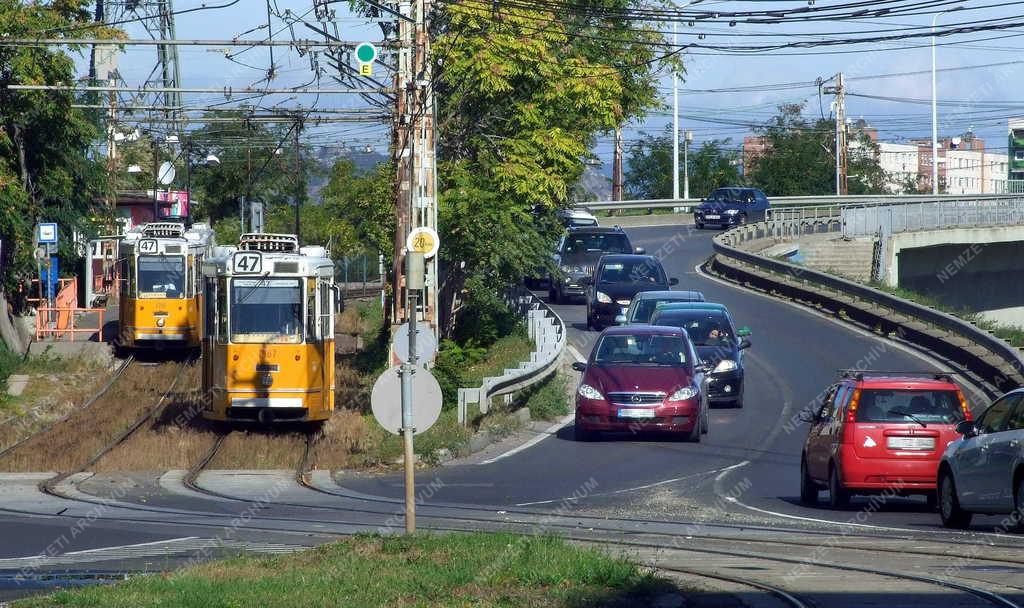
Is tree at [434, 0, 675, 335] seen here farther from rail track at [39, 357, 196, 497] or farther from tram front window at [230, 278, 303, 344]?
tram front window at [230, 278, 303, 344]

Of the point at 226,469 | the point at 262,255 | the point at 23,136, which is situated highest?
the point at 23,136

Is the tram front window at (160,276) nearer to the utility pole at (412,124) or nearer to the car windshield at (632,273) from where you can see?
the car windshield at (632,273)

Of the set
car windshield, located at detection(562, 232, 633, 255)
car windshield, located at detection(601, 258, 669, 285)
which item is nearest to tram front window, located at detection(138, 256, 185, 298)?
car windshield, located at detection(601, 258, 669, 285)

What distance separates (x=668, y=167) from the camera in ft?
347

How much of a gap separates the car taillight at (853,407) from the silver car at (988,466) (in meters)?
1.37

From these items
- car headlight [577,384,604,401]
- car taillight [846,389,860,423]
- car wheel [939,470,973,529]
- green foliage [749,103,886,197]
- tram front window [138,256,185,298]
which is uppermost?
green foliage [749,103,886,197]

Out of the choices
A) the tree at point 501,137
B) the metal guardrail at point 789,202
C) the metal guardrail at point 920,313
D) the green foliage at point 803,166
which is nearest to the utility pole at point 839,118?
the metal guardrail at point 789,202

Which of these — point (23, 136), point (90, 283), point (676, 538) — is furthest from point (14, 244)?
point (676, 538)

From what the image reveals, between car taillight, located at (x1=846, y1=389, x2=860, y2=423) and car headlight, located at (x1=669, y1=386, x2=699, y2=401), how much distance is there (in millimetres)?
5657

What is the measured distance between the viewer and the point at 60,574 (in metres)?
11.2

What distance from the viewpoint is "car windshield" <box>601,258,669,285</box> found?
34656mm

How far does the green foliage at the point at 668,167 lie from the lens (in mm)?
100375

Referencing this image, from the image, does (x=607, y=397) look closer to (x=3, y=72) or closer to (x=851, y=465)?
(x=851, y=465)

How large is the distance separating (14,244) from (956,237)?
107 feet
